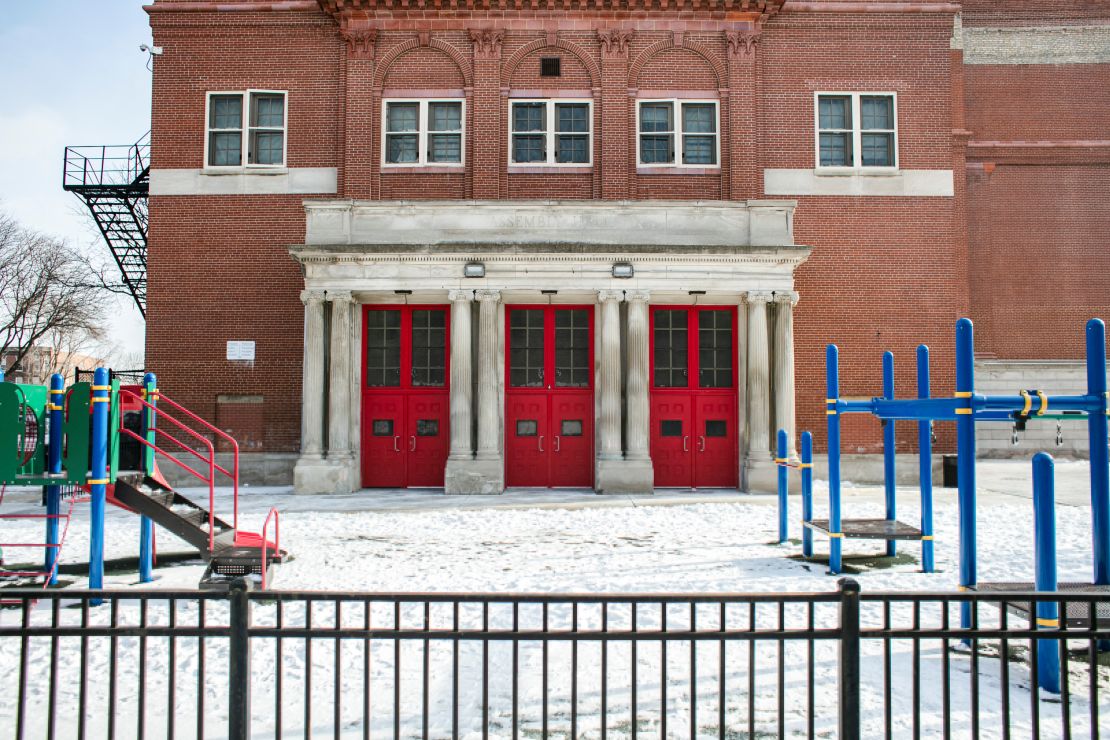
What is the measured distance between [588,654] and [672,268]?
1207cm

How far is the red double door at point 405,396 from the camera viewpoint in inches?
718

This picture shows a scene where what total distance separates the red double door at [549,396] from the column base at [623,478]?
1.27 m

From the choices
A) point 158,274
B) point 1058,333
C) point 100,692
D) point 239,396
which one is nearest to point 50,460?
point 100,692

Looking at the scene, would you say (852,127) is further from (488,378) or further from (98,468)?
(98,468)

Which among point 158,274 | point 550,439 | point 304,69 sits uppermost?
point 304,69

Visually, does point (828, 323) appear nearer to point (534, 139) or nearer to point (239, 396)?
point (534, 139)

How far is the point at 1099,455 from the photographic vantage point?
618 centimetres

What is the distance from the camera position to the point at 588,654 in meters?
6.12

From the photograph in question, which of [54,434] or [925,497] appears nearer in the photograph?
[54,434]

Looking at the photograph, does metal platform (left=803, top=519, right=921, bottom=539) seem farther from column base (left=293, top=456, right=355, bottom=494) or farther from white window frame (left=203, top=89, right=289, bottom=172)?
white window frame (left=203, top=89, right=289, bottom=172)

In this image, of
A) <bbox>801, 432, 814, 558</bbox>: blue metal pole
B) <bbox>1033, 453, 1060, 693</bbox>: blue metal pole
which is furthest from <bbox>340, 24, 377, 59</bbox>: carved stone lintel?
<bbox>1033, 453, 1060, 693</bbox>: blue metal pole

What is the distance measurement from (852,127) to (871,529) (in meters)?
13.9

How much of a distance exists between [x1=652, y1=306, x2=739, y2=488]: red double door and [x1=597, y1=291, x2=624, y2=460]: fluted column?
1.47 metres

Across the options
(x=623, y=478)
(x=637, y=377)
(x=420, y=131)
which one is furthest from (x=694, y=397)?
(x=420, y=131)
